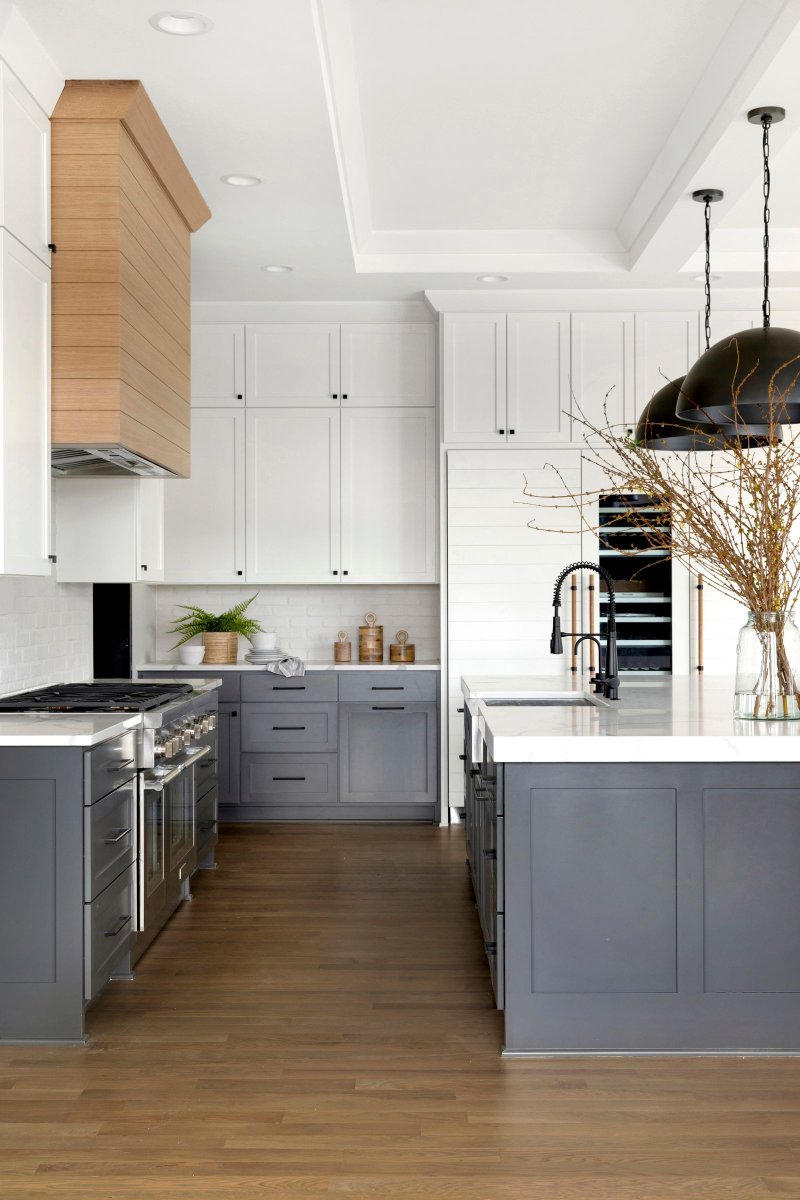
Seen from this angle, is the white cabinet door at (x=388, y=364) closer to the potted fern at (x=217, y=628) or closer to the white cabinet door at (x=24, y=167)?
the potted fern at (x=217, y=628)

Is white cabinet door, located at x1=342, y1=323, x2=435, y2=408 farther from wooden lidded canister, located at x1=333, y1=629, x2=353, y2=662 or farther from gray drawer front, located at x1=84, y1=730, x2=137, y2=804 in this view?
gray drawer front, located at x1=84, y1=730, x2=137, y2=804

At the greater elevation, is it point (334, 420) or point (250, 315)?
point (250, 315)

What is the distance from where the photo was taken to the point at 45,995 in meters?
2.99

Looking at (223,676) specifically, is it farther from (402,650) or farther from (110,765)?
(110,765)

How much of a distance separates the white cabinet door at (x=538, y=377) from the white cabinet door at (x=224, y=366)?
5.18ft

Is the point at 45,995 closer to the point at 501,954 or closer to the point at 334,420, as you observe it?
the point at 501,954

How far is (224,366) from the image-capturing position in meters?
6.12

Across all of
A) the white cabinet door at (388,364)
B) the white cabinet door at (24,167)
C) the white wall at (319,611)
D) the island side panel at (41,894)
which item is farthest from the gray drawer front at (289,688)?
the white cabinet door at (24,167)

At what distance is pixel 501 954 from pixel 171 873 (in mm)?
1563

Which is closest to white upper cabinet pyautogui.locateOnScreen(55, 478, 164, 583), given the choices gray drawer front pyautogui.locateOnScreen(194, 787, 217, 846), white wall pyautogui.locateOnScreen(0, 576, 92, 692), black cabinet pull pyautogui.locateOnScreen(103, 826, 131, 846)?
white wall pyautogui.locateOnScreen(0, 576, 92, 692)

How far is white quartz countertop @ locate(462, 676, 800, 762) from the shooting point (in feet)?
9.36

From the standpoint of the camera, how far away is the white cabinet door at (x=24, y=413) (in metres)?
3.03

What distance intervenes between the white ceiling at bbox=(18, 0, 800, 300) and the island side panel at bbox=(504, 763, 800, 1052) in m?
2.25

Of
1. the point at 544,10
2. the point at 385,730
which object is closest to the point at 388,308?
the point at 385,730
